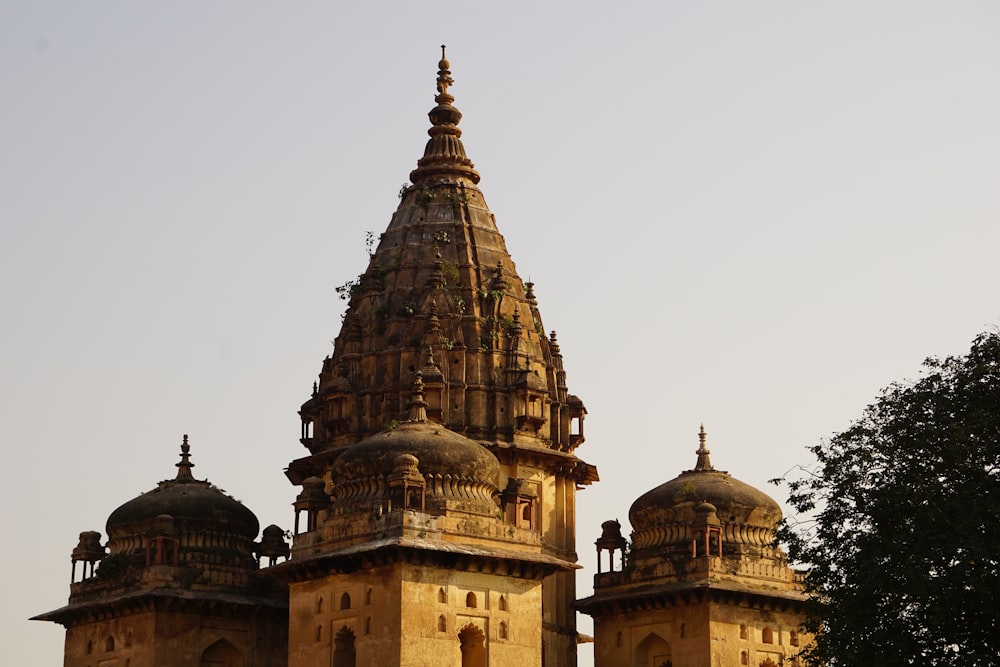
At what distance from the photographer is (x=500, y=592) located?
149ft

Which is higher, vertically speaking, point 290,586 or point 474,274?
point 474,274

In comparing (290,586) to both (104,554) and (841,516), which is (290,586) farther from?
(841,516)

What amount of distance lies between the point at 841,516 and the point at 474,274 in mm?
19976

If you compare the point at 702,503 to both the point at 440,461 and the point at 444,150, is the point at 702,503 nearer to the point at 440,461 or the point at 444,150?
the point at 440,461

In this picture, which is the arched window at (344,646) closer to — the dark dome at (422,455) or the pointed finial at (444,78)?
the dark dome at (422,455)

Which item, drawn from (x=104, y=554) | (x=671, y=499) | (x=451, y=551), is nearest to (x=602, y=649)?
(x=671, y=499)

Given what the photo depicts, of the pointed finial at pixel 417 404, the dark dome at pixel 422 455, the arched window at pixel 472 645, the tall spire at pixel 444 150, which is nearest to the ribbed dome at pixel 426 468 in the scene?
the dark dome at pixel 422 455

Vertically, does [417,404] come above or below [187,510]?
above

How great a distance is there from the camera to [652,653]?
50250 millimetres

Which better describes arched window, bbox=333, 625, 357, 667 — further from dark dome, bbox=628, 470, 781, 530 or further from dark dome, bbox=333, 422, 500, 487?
dark dome, bbox=628, 470, 781, 530

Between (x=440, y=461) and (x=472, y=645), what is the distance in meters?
4.24

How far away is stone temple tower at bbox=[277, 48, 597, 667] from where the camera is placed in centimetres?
4431

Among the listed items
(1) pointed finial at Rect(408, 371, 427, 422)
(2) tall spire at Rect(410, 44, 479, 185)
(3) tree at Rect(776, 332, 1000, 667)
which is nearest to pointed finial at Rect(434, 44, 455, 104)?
(2) tall spire at Rect(410, 44, 479, 185)

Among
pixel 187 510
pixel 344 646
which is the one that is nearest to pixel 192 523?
pixel 187 510
